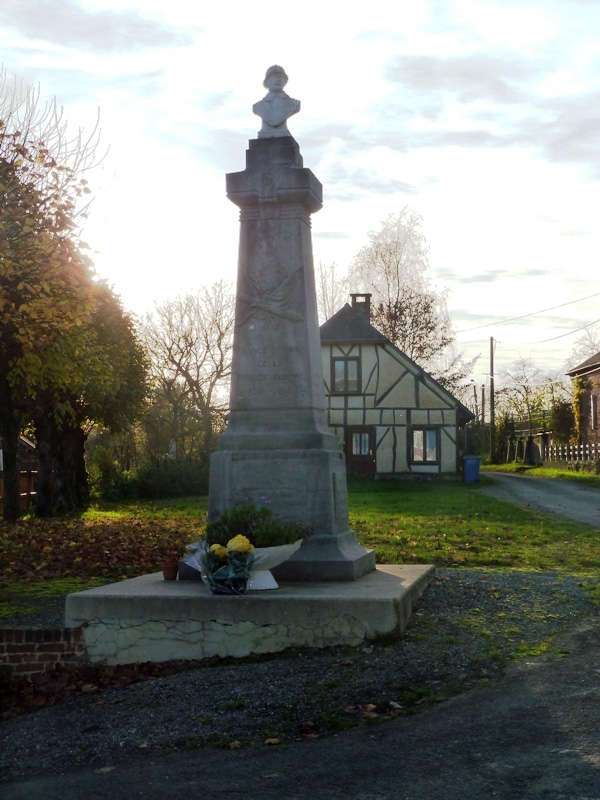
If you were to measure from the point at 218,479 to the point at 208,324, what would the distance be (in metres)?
36.7

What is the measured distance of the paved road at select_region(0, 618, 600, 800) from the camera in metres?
4.84

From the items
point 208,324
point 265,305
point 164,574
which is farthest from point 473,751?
point 208,324

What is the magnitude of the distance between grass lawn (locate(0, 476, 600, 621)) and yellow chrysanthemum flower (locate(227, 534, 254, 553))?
7.28 feet

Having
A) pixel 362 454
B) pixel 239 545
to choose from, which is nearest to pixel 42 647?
pixel 239 545

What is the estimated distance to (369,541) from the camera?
15.3 m

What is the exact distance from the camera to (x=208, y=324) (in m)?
45.8

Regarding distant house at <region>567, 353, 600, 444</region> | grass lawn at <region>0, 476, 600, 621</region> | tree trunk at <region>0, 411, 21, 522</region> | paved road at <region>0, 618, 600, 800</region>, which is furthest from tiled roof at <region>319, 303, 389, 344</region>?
paved road at <region>0, 618, 600, 800</region>

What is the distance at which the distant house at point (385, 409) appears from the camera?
3775cm

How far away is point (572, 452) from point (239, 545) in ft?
122

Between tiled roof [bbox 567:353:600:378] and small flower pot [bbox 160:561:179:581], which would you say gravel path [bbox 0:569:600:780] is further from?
tiled roof [bbox 567:353:600:378]

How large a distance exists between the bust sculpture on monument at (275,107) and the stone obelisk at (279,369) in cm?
5

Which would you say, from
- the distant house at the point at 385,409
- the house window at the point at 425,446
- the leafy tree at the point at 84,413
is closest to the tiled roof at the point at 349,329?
the distant house at the point at 385,409

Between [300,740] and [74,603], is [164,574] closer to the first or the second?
[74,603]

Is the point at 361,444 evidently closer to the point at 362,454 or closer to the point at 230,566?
the point at 362,454
